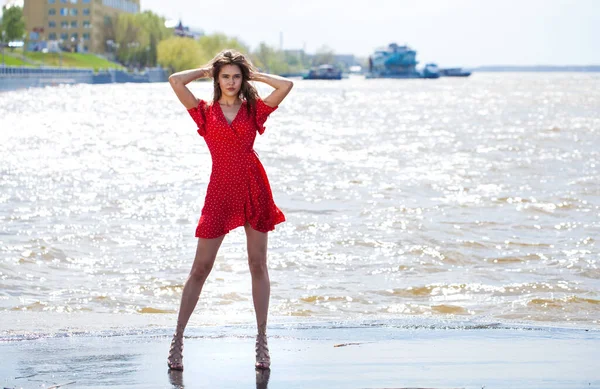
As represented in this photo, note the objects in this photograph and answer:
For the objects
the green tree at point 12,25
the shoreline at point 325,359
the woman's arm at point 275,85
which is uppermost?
the green tree at point 12,25

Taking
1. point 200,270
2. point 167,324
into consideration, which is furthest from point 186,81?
point 167,324

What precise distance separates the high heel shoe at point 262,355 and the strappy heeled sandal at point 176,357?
387mm

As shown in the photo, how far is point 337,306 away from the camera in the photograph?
9602mm

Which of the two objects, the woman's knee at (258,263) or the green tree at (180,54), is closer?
the woman's knee at (258,263)

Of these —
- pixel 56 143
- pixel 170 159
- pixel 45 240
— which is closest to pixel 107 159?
pixel 170 159

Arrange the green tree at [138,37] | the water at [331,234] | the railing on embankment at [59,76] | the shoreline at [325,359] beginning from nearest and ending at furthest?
the shoreline at [325,359]
the water at [331,234]
the railing on embankment at [59,76]
the green tree at [138,37]

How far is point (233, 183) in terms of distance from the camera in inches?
228

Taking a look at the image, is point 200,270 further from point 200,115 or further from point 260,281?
point 200,115

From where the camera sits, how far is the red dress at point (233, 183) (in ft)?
19.0

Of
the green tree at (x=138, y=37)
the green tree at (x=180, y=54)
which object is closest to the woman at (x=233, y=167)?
the green tree at (x=180, y=54)

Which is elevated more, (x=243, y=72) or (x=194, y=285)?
(x=243, y=72)

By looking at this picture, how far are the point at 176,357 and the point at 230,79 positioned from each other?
1448mm

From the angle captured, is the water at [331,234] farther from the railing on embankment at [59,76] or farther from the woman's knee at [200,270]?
the railing on embankment at [59,76]

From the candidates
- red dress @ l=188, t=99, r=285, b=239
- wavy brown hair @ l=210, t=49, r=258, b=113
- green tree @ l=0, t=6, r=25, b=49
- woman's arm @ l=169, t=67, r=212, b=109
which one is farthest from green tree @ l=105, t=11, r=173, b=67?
red dress @ l=188, t=99, r=285, b=239
